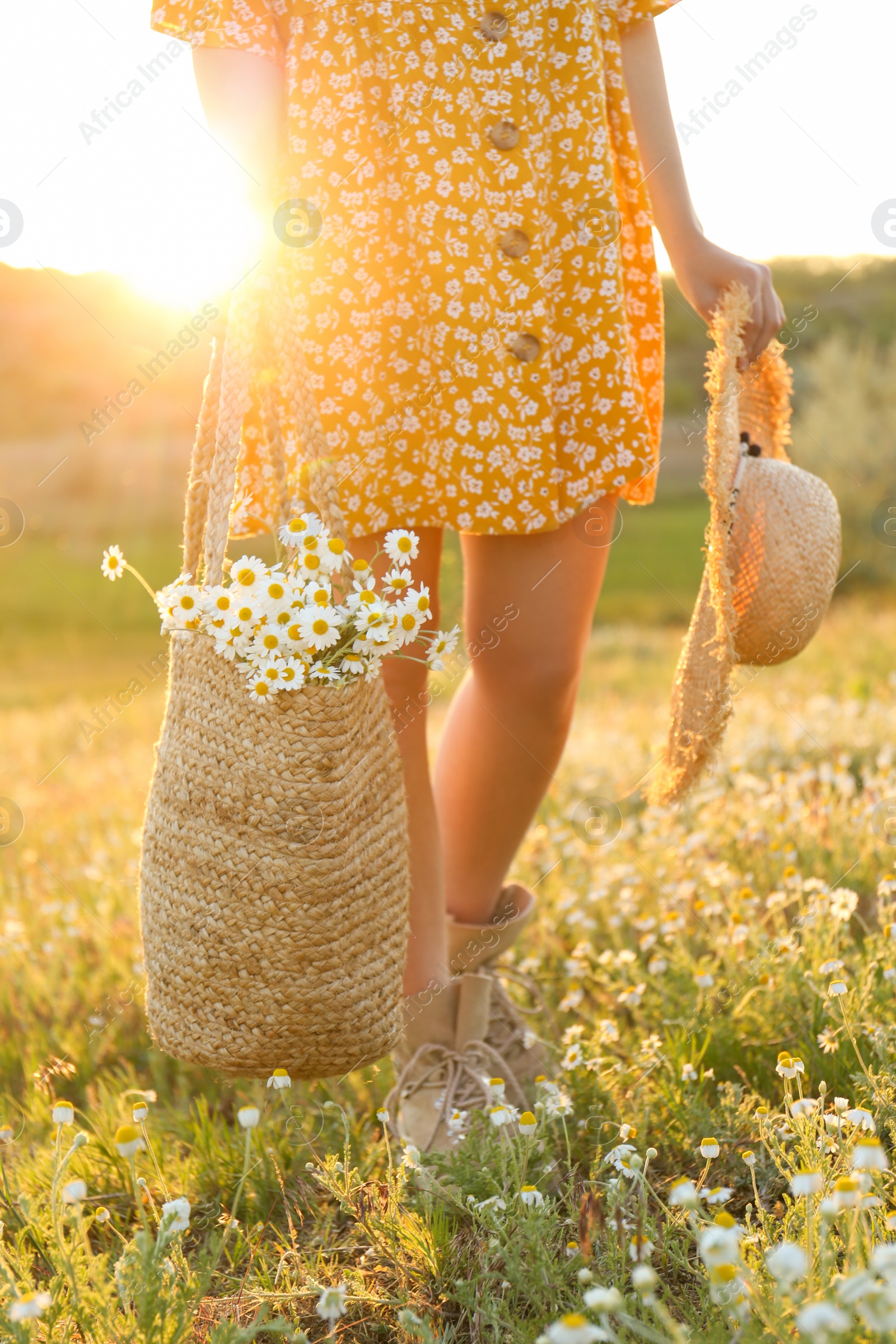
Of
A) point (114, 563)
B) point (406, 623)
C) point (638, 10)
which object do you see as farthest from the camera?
point (638, 10)

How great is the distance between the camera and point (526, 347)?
68.0 inches

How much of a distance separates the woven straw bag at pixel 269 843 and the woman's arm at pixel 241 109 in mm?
190

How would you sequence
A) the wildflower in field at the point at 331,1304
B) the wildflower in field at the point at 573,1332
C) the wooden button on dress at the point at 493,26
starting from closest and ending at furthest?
the wildflower in field at the point at 573,1332
the wildflower in field at the point at 331,1304
the wooden button on dress at the point at 493,26

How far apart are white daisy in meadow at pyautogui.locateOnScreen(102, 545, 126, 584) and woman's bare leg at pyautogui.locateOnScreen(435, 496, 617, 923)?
652 millimetres

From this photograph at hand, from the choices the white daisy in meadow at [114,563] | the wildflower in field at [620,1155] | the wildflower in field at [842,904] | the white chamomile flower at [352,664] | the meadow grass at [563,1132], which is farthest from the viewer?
the wildflower in field at [842,904]

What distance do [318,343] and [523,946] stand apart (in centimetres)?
159

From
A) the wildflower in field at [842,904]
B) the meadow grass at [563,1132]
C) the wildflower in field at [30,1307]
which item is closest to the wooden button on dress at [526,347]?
the meadow grass at [563,1132]

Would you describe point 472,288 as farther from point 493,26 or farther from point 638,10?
point 638,10

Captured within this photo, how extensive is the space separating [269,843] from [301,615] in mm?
326

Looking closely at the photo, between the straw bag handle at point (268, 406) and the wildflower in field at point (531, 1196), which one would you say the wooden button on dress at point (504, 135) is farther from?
the wildflower in field at point (531, 1196)

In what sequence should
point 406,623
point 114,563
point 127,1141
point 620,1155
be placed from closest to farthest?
point 127,1141, point 620,1155, point 406,623, point 114,563

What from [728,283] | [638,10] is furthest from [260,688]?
[638,10]

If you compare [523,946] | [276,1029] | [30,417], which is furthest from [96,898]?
[30,417]

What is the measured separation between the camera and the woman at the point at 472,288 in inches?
64.7
